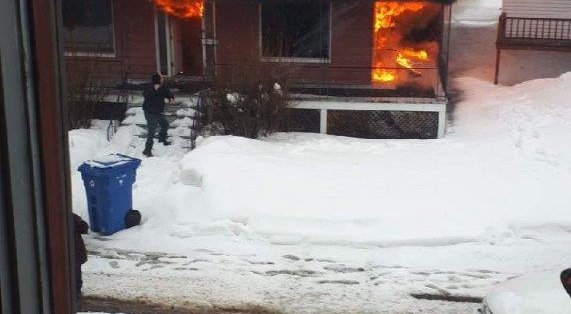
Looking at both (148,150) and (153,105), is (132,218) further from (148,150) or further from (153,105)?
(153,105)

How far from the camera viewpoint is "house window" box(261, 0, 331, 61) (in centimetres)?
1727

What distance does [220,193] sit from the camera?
10.4 m

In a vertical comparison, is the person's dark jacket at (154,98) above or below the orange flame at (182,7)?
below

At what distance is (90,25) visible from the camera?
17.9m

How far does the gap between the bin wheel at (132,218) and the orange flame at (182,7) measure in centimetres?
899

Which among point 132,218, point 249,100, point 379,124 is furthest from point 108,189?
point 379,124

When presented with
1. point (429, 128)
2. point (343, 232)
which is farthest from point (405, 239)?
point (429, 128)

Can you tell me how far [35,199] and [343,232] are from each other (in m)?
8.43

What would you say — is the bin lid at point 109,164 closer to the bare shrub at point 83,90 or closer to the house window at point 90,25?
the bare shrub at point 83,90

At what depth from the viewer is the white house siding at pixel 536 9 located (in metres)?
27.3

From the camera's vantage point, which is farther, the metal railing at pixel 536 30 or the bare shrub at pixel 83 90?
the metal railing at pixel 536 30

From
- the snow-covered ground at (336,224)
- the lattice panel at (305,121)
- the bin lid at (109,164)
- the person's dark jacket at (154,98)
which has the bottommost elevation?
the snow-covered ground at (336,224)

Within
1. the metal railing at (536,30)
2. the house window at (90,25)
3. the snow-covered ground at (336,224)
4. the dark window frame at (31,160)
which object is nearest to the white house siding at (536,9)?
the metal railing at (536,30)

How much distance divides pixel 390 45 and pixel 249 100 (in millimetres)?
5568
